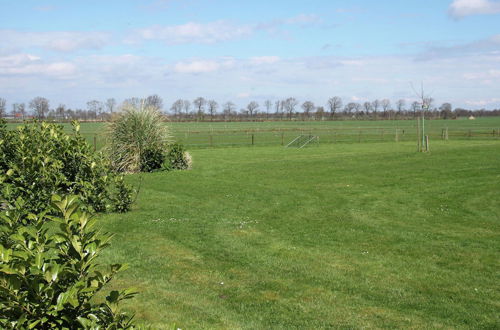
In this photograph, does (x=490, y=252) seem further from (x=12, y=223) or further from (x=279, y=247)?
(x=12, y=223)

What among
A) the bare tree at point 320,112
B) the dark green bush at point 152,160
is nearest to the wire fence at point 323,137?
the dark green bush at point 152,160

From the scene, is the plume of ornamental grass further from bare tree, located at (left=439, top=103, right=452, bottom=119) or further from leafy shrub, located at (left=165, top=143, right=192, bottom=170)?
bare tree, located at (left=439, top=103, right=452, bottom=119)

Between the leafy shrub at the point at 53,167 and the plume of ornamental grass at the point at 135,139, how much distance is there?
10.2 meters

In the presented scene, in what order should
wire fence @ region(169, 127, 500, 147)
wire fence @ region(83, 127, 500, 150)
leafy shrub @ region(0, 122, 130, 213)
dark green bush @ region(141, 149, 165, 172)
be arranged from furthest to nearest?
1. wire fence @ region(169, 127, 500, 147)
2. wire fence @ region(83, 127, 500, 150)
3. dark green bush @ region(141, 149, 165, 172)
4. leafy shrub @ region(0, 122, 130, 213)

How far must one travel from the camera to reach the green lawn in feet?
21.5

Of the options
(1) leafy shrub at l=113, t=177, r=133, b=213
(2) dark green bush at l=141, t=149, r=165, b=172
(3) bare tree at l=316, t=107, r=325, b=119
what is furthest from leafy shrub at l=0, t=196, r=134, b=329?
(3) bare tree at l=316, t=107, r=325, b=119

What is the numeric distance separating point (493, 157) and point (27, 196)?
914 inches

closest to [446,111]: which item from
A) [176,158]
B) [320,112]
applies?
[320,112]

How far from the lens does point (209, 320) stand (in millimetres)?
6238

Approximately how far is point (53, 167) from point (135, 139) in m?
12.8

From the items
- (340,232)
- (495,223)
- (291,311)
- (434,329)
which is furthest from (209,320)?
(495,223)

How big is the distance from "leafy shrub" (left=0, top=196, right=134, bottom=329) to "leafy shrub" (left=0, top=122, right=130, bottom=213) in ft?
28.7

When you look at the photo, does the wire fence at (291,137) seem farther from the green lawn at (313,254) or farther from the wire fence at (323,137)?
the green lawn at (313,254)

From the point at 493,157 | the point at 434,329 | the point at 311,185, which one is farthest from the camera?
the point at 493,157
